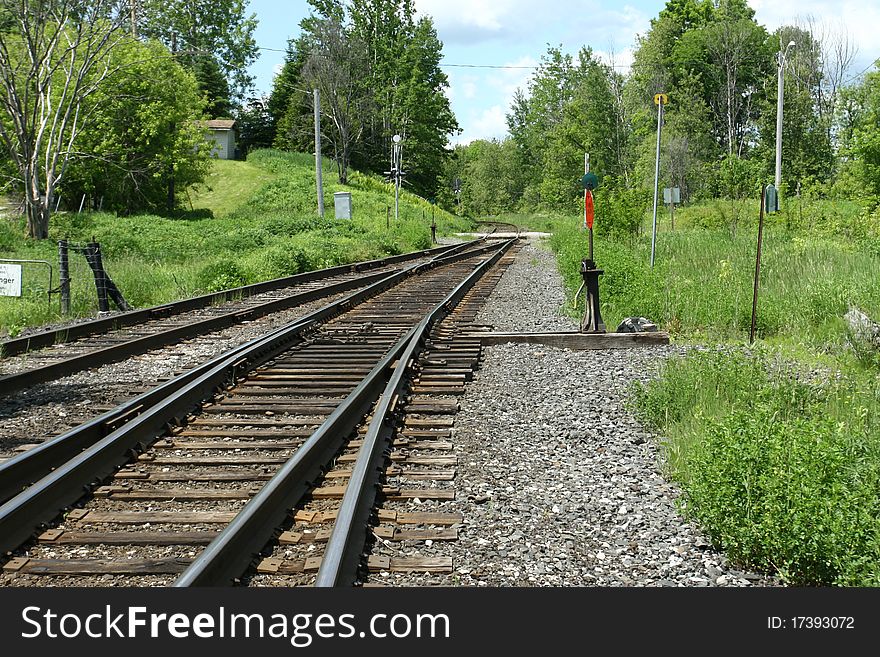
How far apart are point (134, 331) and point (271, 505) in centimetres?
758

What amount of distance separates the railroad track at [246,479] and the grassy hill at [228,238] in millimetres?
5565

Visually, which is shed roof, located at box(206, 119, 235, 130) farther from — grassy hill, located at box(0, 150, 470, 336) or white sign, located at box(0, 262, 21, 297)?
white sign, located at box(0, 262, 21, 297)

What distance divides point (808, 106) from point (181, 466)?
2454 inches

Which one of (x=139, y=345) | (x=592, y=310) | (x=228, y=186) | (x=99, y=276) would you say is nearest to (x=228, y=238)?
(x=99, y=276)

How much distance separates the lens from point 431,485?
5090mm

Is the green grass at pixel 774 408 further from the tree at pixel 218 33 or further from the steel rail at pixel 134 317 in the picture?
the tree at pixel 218 33

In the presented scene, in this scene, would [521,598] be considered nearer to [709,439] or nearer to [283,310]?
[709,439]

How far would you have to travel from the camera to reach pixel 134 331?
11.2 metres

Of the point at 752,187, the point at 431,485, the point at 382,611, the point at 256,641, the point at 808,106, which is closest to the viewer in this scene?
the point at 256,641

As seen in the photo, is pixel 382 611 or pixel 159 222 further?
pixel 159 222

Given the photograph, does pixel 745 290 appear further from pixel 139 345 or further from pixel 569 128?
pixel 569 128

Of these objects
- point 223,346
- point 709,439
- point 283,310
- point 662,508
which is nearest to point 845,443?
point 709,439

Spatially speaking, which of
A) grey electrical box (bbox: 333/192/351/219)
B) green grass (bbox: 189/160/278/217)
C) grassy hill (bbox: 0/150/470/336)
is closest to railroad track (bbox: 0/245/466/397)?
grassy hill (bbox: 0/150/470/336)

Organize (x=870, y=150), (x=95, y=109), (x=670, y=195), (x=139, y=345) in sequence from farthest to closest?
(x=870, y=150)
(x=95, y=109)
(x=670, y=195)
(x=139, y=345)
